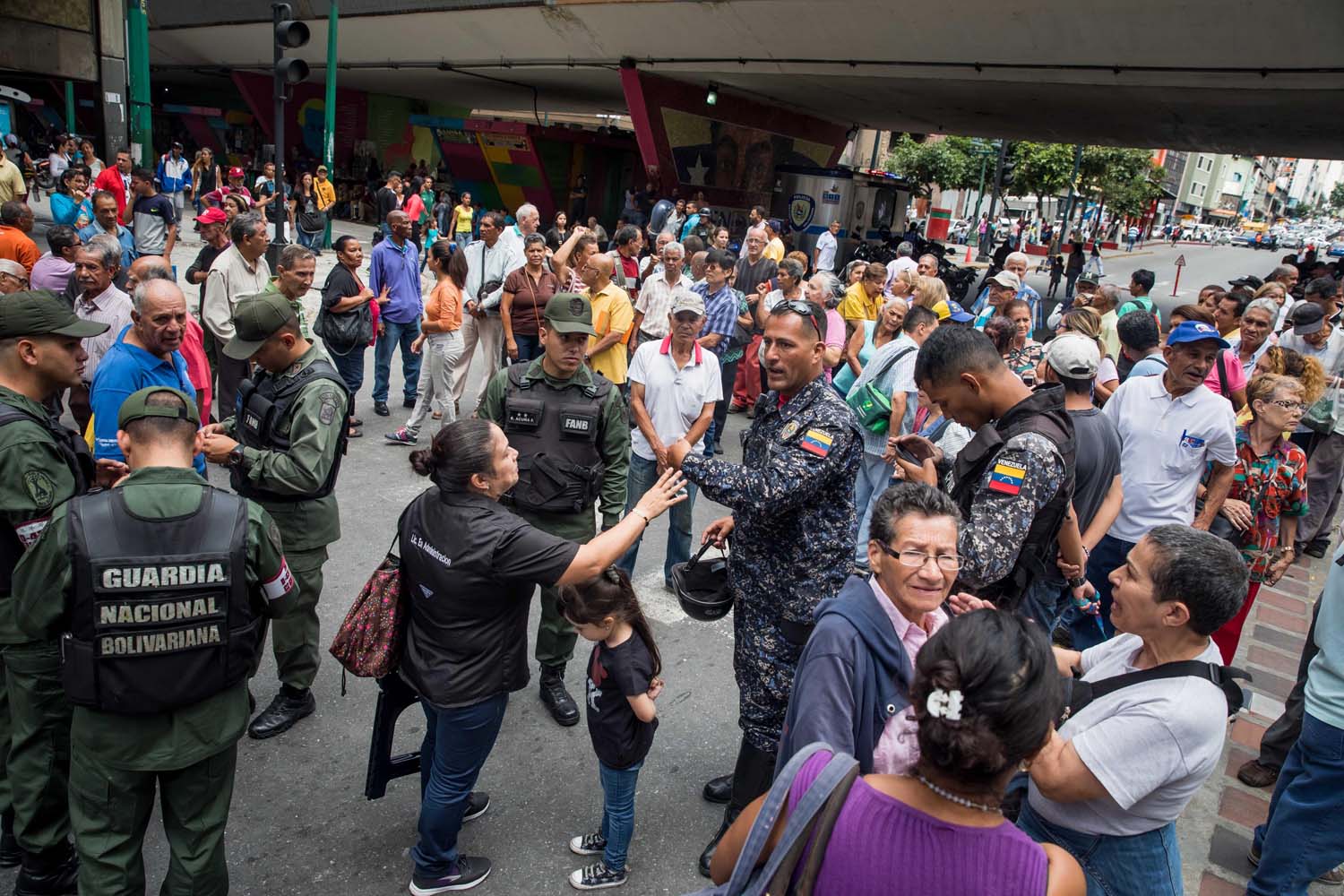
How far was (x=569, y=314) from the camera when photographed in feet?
12.9

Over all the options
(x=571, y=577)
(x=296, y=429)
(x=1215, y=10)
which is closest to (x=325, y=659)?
(x=296, y=429)

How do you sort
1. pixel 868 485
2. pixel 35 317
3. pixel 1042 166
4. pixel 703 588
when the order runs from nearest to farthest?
pixel 35 317 < pixel 703 588 < pixel 868 485 < pixel 1042 166

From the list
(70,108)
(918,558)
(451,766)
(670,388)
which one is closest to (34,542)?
(451,766)

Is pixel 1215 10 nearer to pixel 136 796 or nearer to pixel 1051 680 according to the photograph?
pixel 1051 680

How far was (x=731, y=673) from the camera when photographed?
4.57 m

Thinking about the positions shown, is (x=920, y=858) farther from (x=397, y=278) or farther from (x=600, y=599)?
(x=397, y=278)

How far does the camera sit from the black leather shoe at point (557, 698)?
13.3 feet

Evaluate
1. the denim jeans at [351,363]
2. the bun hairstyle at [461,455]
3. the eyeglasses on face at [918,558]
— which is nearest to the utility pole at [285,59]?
the denim jeans at [351,363]

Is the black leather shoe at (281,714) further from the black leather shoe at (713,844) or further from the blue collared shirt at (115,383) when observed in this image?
the black leather shoe at (713,844)

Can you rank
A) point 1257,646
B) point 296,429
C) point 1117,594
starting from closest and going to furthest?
point 1117,594, point 296,429, point 1257,646

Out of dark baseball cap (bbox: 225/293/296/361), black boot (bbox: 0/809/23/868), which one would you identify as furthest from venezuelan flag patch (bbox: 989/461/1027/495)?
black boot (bbox: 0/809/23/868)

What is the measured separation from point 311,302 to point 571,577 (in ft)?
38.0

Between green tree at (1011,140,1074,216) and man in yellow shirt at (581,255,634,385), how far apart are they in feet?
111

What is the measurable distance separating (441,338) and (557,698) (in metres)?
4.17
